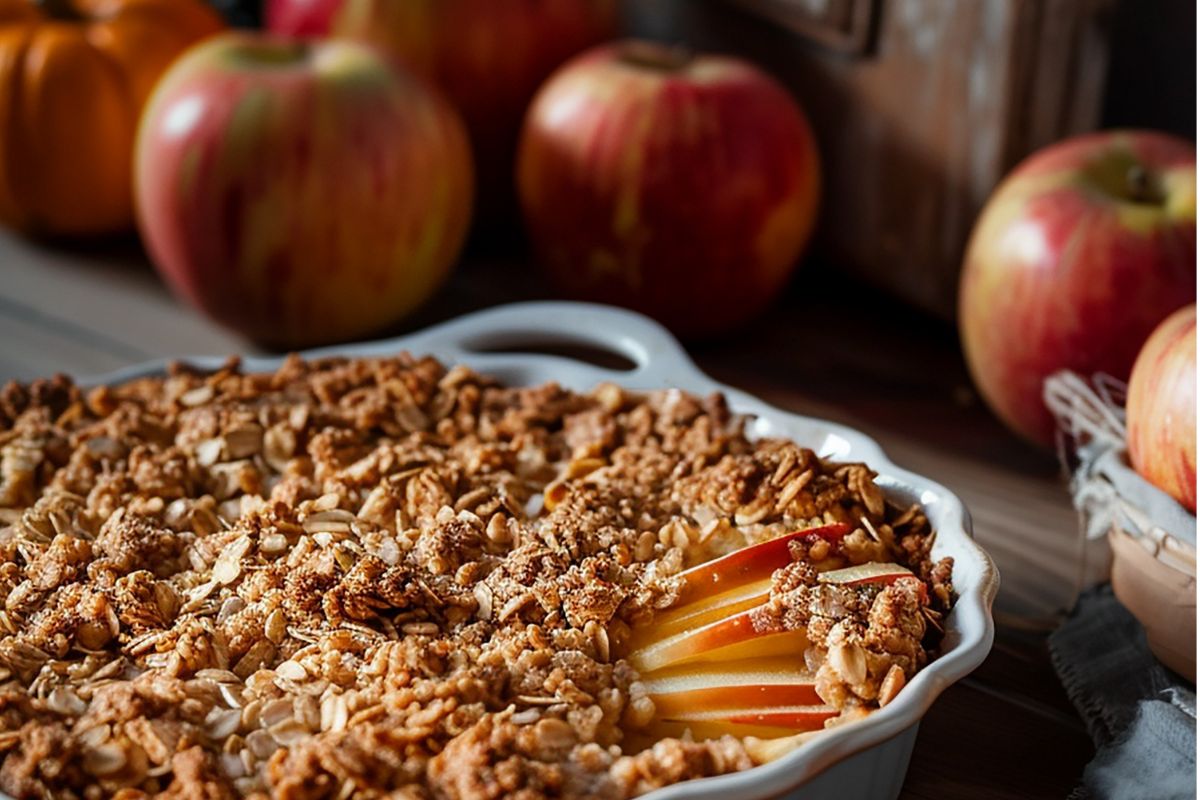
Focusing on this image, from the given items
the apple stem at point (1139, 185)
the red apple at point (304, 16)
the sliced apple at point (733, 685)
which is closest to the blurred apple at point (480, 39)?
the red apple at point (304, 16)

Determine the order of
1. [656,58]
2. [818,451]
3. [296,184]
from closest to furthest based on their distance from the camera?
[818,451] < [296,184] < [656,58]

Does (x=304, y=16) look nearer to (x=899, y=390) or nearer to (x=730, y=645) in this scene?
(x=899, y=390)

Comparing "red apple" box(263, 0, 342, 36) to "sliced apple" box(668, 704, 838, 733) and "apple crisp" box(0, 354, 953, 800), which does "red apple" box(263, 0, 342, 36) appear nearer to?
"apple crisp" box(0, 354, 953, 800)

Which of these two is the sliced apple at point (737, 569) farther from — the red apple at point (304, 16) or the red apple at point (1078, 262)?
the red apple at point (304, 16)

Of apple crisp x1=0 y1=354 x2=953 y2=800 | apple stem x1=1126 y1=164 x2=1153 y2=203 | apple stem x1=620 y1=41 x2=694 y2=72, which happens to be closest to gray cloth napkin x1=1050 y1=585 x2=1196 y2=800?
apple crisp x1=0 y1=354 x2=953 y2=800

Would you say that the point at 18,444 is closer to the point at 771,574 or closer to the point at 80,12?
the point at 771,574

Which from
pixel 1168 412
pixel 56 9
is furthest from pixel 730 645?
pixel 56 9
